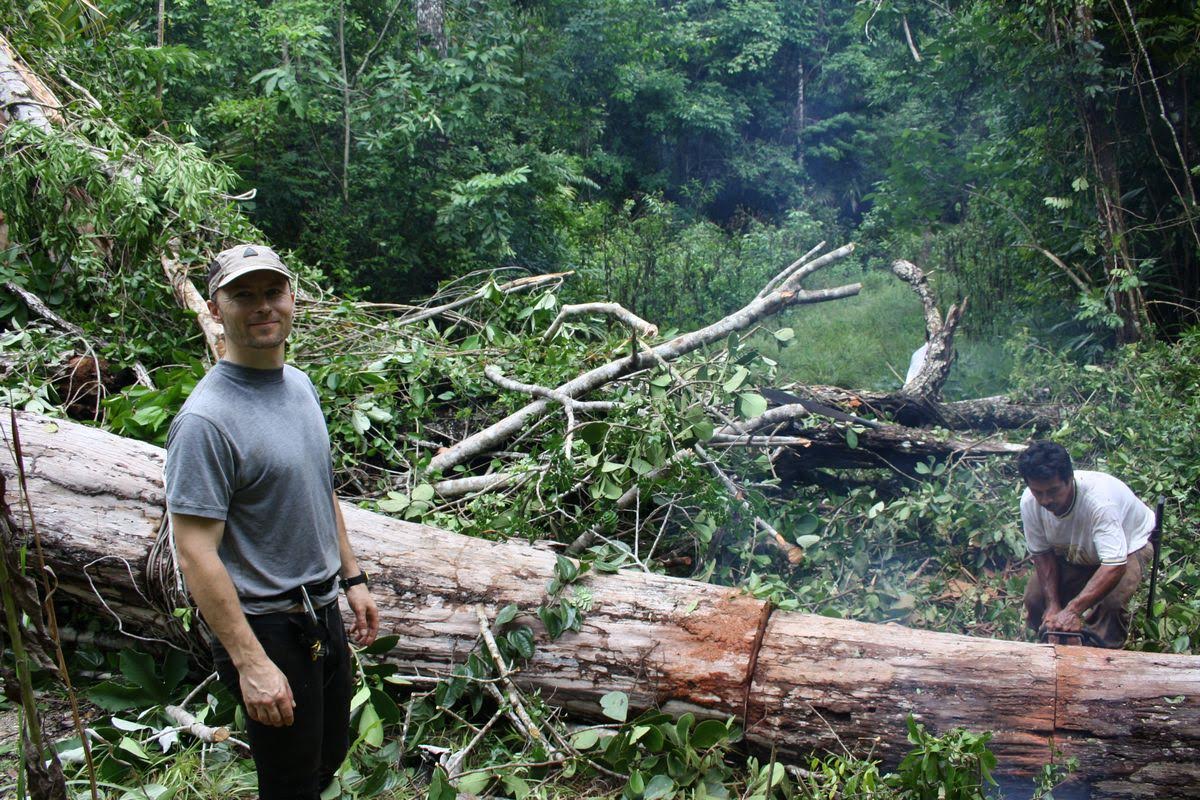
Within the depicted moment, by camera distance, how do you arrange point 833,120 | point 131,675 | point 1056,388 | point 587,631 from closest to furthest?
point 587,631 → point 131,675 → point 1056,388 → point 833,120

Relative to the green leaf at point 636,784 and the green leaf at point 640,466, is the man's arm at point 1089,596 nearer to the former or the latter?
the green leaf at point 640,466

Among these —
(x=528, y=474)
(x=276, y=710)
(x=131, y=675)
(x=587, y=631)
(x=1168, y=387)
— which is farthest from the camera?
(x=1168, y=387)

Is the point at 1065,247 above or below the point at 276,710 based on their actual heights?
below

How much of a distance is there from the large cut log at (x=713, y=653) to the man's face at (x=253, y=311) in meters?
1.34

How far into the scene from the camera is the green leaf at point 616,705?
2672 mm

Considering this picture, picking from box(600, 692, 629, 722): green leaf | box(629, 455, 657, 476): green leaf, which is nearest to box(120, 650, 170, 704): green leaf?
box(600, 692, 629, 722): green leaf

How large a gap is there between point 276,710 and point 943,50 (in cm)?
798

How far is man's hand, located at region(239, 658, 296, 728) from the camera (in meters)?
1.85

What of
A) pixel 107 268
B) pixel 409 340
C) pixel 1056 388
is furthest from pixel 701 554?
pixel 107 268

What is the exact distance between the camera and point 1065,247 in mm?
6926

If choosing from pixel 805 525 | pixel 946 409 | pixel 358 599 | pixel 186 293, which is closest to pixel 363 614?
pixel 358 599

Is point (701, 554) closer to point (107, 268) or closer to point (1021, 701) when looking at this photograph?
point (1021, 701)

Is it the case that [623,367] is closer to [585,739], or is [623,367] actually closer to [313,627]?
[585,739]

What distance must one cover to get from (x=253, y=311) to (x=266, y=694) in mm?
842
